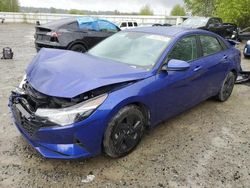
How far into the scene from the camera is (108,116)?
9.94 ft

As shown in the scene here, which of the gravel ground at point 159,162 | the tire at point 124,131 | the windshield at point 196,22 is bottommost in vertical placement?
the gravel ground at point 159,162

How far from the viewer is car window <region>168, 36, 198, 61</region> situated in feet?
13.2

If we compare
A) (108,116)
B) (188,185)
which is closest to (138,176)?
(188,185)

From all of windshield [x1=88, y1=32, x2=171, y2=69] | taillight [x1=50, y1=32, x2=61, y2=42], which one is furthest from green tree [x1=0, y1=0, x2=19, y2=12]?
windshield [x1=88, y1=32, x2=171, y2=69]

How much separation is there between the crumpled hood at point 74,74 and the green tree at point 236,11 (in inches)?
716

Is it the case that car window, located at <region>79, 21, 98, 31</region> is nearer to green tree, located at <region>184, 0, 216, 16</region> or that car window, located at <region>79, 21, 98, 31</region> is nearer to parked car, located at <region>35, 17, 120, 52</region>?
parked car, located at <region>35, 17, 120, 52</region>

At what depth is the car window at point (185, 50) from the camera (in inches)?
158

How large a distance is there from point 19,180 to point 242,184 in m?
2.38

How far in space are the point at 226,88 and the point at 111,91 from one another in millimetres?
3228

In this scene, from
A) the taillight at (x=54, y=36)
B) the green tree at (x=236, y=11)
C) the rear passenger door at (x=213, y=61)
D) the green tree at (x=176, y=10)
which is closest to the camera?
the rear passenger door at (x=213, y=61)

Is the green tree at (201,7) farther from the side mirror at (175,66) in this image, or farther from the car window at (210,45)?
the side mirror at (175,66)

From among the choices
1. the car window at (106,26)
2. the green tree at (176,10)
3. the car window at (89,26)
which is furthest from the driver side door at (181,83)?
the green tree at (176,10)

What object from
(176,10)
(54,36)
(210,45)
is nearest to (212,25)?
(54,36)

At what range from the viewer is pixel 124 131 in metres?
3.34
